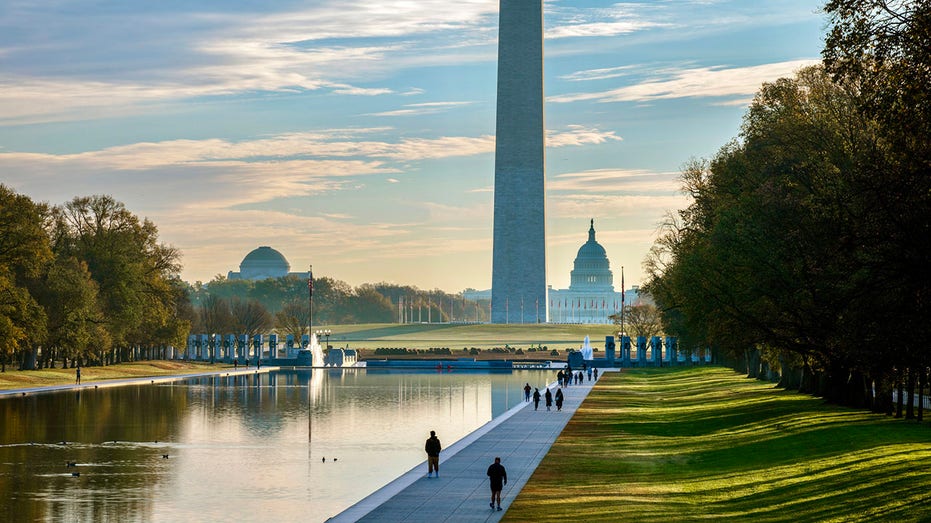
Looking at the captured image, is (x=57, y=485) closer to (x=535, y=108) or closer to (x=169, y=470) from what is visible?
(x=169, y=470)

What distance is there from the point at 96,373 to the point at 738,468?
70557 mm

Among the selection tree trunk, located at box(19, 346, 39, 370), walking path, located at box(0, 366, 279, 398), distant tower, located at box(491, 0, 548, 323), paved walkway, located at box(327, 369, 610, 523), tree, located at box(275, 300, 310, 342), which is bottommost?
paved walkway, located at box(327, 369, 610, 523)

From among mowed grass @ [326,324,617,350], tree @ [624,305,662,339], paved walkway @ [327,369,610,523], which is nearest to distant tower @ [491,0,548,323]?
mowed grass @ [326,324,617,350]

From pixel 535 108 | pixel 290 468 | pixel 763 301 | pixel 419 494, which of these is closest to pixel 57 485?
pixel 290 468

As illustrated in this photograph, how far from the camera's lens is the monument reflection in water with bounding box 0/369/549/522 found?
1167 inches

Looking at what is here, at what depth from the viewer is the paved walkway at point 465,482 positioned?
2608 centimetres

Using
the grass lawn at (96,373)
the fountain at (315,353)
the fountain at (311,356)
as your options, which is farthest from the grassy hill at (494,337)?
the grass lawn at (96,373)

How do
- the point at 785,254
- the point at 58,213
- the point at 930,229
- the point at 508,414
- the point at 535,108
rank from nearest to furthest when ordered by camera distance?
1. the point at 930,229
2. the point at 785,254
3. the point at 508,414
4. the point at 58,213
5. the point at 535,108

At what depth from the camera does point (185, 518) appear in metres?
27.5

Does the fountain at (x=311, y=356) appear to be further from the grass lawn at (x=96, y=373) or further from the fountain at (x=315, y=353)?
the grass lawn at (x=96, y=373)

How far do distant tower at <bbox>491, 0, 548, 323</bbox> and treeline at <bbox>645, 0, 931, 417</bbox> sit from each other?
278 ft

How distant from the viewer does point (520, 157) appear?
6152 inches

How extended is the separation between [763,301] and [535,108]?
Result: 10892 cm

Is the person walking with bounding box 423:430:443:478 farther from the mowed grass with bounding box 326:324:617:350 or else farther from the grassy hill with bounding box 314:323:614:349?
the grassy hill with bounding box 314:323:614:349
